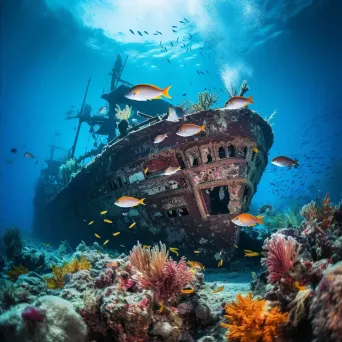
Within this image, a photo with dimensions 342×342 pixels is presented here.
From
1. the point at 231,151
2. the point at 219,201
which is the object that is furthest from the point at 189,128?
the point at 219,201

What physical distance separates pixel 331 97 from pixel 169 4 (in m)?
34.8

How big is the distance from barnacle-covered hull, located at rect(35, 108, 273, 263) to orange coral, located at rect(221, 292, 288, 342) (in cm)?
428

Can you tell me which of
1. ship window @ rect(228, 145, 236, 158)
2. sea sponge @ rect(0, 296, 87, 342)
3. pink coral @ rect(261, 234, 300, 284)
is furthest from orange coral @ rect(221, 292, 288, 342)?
ship window @ rect(228, 145, 236, 158)

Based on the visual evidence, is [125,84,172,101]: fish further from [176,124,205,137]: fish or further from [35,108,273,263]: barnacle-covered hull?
[35,108,273,263]: barnacle-covered hull

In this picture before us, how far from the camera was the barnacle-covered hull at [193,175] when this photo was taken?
6.94 m

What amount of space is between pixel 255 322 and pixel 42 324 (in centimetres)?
247

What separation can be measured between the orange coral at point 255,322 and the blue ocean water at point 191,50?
18.4 m

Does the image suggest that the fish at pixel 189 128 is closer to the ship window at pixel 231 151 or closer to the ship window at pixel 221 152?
the ship window at pixel 221 152

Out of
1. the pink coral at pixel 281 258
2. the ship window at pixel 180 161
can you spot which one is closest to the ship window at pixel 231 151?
the ship window at pixel 180 161

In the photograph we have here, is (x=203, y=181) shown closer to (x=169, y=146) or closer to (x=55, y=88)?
(x=169, y=146)

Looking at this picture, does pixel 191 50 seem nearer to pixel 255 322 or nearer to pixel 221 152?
pixel 221 152

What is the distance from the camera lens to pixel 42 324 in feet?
8.65

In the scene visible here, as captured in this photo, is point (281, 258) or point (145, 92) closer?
point (281, 258)

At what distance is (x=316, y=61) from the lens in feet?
114
